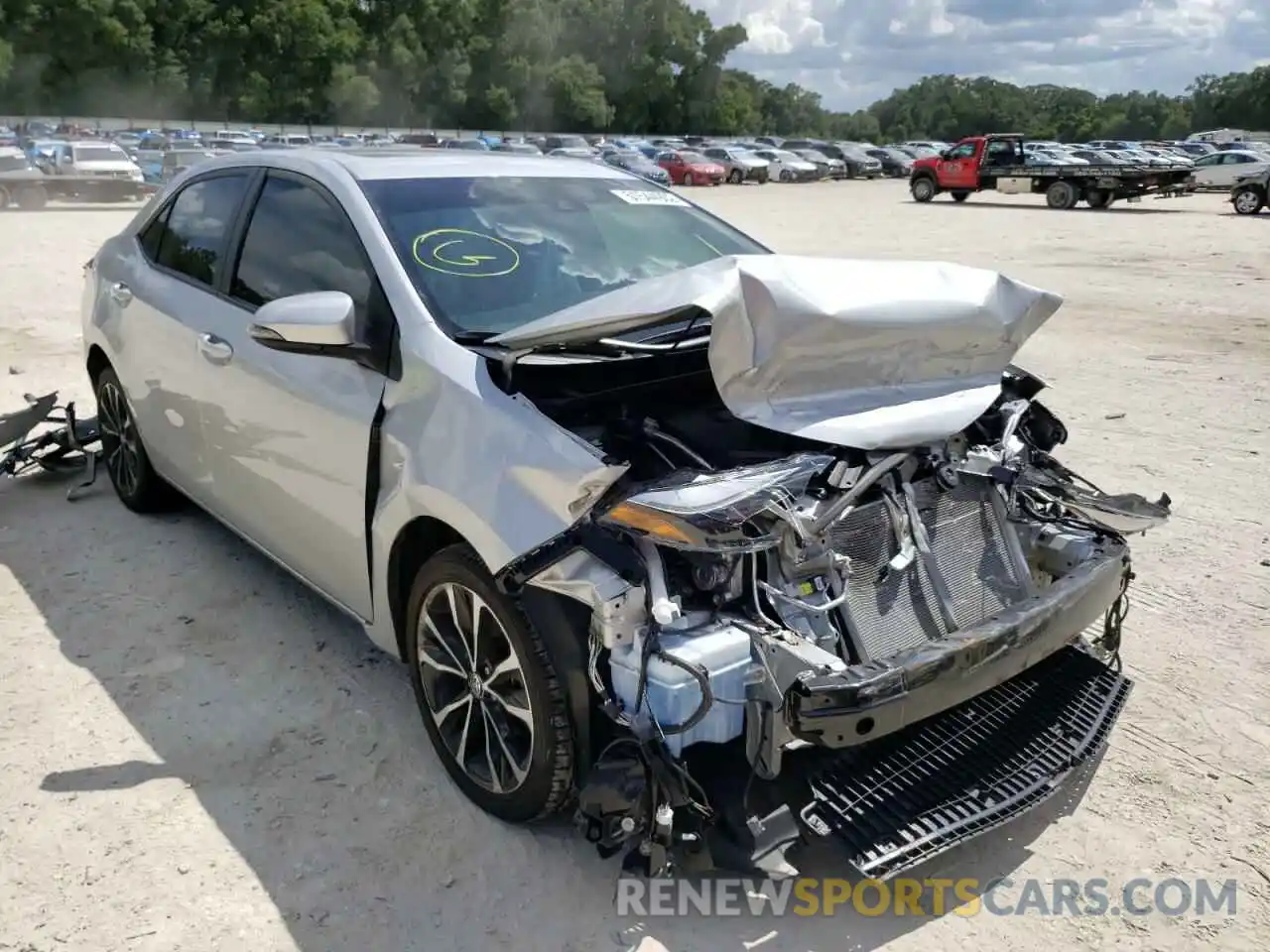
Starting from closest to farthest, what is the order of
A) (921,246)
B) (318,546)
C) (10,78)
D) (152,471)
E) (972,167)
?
(318,546)
(152,471)
(921,246)
(972,167)
(10,78)

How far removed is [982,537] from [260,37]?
84669mm

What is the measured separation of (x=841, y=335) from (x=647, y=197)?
69.4 inches

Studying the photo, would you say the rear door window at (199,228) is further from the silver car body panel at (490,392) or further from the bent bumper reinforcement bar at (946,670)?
the bent bumper reinforcement bar at (946,670)

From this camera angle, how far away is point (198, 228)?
459cm

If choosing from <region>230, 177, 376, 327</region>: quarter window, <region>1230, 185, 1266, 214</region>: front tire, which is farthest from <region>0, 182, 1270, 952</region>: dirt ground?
<region>1230, 185, 1266, 214</region>: front tire

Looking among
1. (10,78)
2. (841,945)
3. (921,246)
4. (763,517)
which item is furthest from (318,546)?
(10,78)

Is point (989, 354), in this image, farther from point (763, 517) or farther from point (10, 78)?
point (10, 78)

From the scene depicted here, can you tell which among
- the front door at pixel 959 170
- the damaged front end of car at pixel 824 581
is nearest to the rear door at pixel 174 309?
the damaged front end of car at pixel 824 581

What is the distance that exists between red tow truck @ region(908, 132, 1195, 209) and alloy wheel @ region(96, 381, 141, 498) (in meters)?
28.1

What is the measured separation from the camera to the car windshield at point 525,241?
344cm

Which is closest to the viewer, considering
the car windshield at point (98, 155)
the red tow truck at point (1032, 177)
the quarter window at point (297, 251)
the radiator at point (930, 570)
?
the radiator at point (930, 570)

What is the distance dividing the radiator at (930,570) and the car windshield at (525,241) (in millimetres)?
1296

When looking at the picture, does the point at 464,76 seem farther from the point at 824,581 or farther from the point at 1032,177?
the point at 824,581

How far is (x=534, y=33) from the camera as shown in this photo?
299 feet
